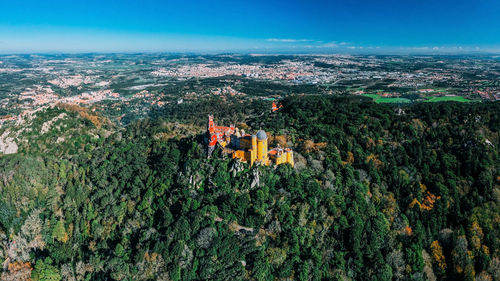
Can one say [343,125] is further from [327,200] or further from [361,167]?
[327,200]

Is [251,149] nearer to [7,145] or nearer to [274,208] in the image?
[274,208]

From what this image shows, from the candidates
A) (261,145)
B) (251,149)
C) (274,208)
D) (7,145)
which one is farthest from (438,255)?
(7,145)

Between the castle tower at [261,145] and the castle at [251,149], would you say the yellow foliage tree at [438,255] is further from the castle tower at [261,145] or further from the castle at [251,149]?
the castle tower at [261,145]

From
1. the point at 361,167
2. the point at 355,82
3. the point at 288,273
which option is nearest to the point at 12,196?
Answer: the point at 288,273

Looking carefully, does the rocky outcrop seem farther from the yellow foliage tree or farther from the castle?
the yellow foliage tree

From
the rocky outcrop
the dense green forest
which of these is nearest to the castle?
the dense green forest

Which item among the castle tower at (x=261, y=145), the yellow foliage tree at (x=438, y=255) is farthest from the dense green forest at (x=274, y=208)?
the castle tower at (x=261, y=145)
